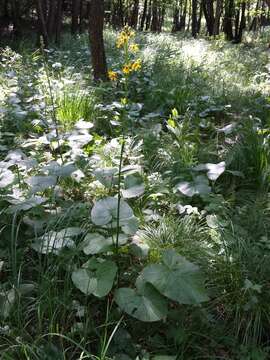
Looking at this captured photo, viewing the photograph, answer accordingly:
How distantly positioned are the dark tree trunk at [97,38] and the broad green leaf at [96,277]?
4722mm

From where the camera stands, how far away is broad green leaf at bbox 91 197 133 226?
2232mm

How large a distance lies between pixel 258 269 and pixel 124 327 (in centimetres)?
86

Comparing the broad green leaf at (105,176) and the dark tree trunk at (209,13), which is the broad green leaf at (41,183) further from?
the dark tree trunk at (209,13)

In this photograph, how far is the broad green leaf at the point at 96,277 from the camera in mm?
1994

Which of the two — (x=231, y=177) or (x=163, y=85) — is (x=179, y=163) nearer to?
(x=231, y=177)

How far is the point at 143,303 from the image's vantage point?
77.1 inches

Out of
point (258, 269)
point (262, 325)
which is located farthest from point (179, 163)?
point (262, 325)

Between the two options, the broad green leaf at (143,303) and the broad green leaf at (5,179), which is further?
the broad green leaf at (5,179)

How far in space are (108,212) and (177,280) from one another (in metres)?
0.56

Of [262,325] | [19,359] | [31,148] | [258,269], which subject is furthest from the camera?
[31,148]

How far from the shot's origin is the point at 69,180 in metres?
3.34

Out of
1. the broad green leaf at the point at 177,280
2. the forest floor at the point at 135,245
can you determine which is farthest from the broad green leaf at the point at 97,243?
the broad green leaf at the point at 177,280

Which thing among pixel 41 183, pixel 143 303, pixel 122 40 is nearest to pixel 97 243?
pixel 143 303

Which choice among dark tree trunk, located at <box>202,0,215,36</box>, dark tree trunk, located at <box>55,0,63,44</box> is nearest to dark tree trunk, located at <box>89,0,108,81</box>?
dark tree trunk, located at <box>55,0,63,44</box>
